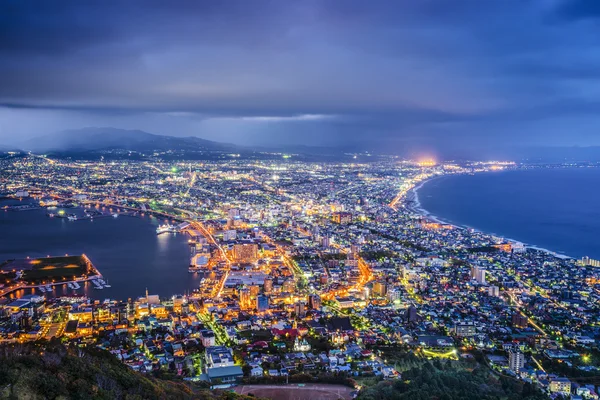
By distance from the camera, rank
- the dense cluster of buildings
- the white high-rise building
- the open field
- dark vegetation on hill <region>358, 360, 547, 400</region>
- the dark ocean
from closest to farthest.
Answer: dark vegetation on hill <region>358, 360, 547, 400</region> → the open field → the white high-rise building → the dense cluster of buildings → the dark ocean

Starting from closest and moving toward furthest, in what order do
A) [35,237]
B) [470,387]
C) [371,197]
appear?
[470,387]
[35,237]
[371,197]

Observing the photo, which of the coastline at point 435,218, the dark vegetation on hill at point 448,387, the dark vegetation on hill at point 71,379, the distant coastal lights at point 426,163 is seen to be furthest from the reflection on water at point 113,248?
the distant coastal lights at point 426,163

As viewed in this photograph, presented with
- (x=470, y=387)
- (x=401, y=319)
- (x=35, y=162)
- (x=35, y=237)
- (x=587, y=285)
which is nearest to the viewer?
(x=470, y=387)

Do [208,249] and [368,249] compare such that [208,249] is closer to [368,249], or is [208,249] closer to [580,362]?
[368,249]

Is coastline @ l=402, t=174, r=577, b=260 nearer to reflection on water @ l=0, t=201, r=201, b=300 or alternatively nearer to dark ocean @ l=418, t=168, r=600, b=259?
dark ocean @ l=418, t=168, r=600, b=259

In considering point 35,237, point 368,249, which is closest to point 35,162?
point 35,237

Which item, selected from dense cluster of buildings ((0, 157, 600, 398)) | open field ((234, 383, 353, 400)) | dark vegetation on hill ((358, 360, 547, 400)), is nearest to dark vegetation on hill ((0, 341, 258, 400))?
open field ((234, 383, 353, 400))

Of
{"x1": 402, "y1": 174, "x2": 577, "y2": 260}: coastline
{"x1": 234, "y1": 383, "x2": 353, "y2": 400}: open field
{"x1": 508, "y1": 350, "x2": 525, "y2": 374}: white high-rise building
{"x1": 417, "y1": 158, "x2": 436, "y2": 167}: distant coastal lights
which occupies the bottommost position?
{"x1": 234, "y1": 383, "x2": 353, "y2": 400}: open field
